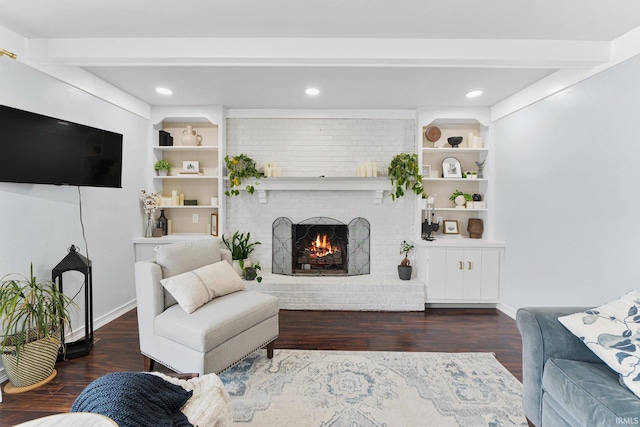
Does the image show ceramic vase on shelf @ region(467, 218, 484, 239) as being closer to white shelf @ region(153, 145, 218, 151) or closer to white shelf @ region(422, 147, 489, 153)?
white shelf @ region(422, 147, 489, 153)

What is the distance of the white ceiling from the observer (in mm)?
1902

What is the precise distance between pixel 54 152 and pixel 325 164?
8.84ft

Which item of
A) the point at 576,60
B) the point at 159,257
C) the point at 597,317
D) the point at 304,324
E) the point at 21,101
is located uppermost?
the point at 576,60

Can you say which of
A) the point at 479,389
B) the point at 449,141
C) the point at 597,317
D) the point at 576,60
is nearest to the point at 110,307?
the point at 479,389

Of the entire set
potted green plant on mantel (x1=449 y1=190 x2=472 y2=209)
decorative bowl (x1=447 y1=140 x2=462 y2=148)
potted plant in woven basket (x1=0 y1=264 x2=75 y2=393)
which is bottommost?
potted plant in woven basket (x1=0 y1=264 x2=75 y2=393)

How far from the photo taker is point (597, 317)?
1525 millimetres

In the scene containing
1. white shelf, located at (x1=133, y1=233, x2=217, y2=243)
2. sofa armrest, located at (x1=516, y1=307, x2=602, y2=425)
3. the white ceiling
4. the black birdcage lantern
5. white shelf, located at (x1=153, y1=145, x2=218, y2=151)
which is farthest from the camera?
white shelf, located at (x1=153, y1=145, x2=218, y2=151)

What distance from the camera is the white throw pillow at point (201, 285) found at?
6.94 ft

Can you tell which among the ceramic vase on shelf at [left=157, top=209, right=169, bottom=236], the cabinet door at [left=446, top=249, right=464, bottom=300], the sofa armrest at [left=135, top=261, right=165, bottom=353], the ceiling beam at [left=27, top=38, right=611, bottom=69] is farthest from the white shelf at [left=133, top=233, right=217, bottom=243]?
the cabinet door at [left=446, top=249, right=464, bottom=300]

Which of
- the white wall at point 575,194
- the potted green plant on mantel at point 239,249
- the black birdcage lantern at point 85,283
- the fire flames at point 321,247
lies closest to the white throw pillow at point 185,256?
the black birdcage lantern at point 85,283

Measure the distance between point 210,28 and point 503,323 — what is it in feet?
12.4

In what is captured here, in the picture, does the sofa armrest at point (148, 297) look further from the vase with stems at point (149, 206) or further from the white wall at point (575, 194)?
the white wall at point (575, 194)

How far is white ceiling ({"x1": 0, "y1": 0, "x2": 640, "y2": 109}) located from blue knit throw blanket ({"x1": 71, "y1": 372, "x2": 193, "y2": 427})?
206 centimetres

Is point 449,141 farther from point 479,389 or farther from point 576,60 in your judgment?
point 479,389
